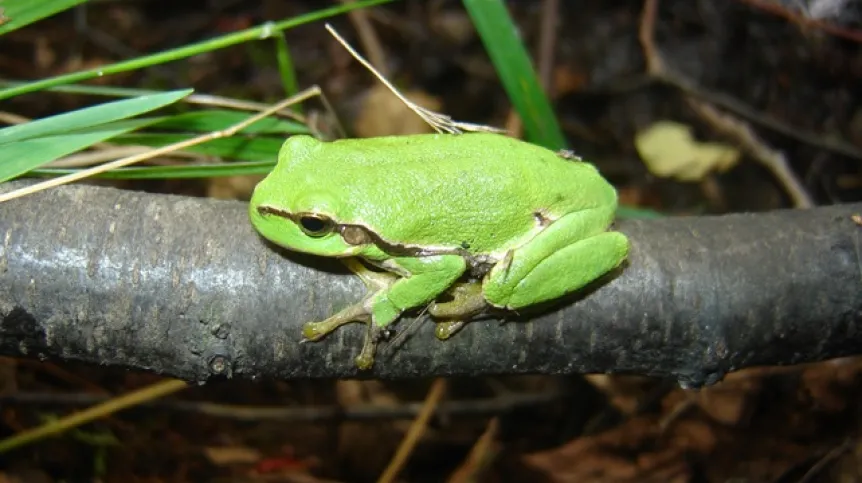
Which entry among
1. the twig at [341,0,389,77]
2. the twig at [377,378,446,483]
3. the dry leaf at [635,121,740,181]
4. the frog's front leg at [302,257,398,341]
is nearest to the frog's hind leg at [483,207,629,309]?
the frog's front leg at [302,257,398,341]

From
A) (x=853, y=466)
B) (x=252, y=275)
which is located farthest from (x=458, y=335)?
(x=853, y=466)

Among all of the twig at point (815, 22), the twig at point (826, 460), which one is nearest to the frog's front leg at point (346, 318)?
the twig at point (826, 460)

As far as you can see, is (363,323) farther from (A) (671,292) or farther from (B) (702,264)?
(B) (702,264)

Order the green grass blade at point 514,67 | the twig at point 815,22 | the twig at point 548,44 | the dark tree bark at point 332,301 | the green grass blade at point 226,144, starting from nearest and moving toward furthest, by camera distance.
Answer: the dark tree bark at point 332,301, the green grass blade at point 226,144, the green grass blade at point 514,67, the twig at point 815,22, the twig at point 548,44

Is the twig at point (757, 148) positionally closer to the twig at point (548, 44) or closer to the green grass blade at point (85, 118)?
the twig at point (548, 44)

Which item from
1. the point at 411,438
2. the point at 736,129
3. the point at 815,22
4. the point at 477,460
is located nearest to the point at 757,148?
the point at 736,129

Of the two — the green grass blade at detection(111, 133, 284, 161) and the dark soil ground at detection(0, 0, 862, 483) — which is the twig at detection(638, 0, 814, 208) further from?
the green grass blade at detection(111, 133, 284, 161)

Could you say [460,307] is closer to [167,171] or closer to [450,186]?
[450,186]
